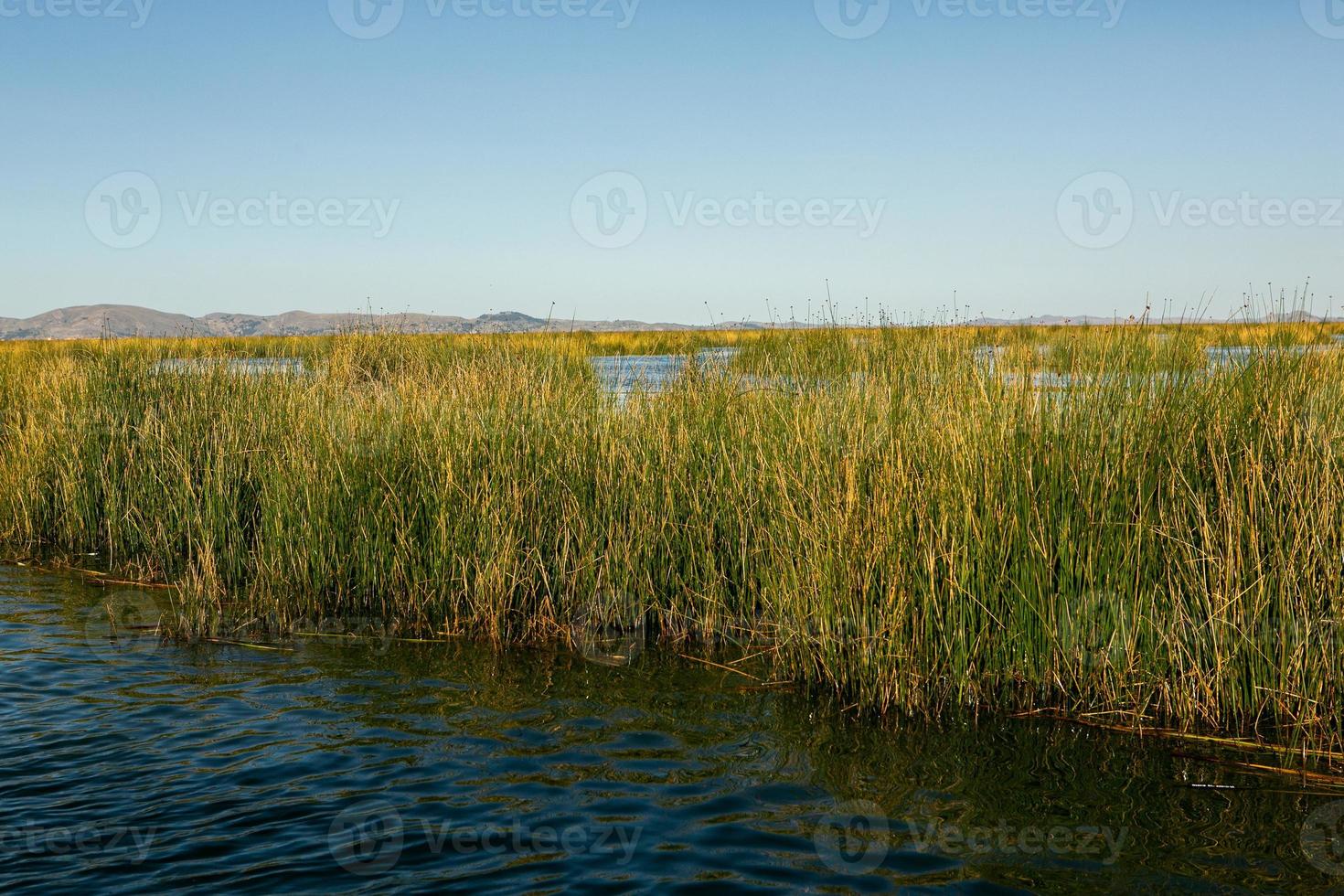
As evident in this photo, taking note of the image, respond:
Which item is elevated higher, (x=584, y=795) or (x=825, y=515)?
(x=825, y=515)

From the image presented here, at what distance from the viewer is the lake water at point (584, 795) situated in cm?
348

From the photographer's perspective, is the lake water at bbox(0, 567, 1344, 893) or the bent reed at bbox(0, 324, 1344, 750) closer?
the lake water at bbox(0, 567, 1344, 893)

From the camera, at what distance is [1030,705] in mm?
4715

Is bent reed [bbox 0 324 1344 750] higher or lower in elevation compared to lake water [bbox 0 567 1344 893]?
higher

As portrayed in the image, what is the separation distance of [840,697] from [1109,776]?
1.34 metres

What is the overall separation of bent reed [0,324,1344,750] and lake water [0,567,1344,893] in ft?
1.52

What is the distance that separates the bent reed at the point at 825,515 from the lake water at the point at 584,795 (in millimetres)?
465

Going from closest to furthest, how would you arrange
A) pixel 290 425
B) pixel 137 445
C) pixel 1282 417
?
pixel 1282 417, pixel 290 425, pixel 137 445

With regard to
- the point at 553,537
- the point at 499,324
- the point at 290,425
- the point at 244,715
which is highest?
the point at 499,324

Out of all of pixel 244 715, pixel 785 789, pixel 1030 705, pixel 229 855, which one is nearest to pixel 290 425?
pixel 244 715

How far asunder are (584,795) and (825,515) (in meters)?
1.89

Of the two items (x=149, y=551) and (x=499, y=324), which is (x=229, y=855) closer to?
(x=149, y=551)

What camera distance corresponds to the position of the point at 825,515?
4.98 metres

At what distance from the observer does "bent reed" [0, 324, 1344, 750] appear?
14.7ft
